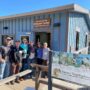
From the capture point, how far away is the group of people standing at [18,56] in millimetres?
7793

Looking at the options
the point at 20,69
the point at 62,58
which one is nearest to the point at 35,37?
the point at 20,69

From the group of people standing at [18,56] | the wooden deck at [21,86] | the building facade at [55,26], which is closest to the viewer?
the wooden deck at [21,86]

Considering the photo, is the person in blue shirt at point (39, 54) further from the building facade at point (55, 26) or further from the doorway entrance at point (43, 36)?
the doorway entrance at point (43, 36)

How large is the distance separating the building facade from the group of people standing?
147 centimetres

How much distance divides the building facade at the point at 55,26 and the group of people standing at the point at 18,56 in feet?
4.84

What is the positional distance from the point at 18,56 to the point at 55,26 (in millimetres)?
2755

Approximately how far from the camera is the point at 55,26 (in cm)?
985

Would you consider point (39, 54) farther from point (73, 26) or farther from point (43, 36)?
point (43, 36)

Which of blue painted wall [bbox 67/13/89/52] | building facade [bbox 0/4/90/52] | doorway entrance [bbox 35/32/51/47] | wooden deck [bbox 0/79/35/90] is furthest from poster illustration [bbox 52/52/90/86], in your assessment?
doorway entrance [bbox 35/32/51/47]

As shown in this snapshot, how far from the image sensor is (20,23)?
12.3m

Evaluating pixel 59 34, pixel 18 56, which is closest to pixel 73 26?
pixel 59 34

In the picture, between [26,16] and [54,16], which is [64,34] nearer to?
[54,16]

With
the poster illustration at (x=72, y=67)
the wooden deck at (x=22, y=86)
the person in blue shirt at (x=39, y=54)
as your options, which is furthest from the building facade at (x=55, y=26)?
the poster illustration at (x=72, y=67)

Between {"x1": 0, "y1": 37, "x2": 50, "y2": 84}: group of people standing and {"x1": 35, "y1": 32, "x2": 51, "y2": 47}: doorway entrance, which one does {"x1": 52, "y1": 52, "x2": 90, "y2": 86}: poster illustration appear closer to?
{"x1": 0, "y1": 37, "x2": 50, "y2": 84}: group of people standing
